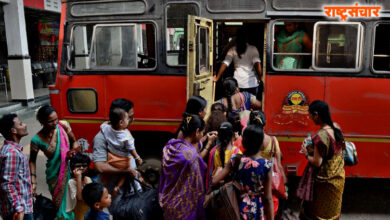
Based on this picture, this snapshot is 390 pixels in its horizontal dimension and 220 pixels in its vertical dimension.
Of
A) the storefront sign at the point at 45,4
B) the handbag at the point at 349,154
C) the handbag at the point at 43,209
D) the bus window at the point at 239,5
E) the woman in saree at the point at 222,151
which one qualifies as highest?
the storefront sign at the point at 45,4

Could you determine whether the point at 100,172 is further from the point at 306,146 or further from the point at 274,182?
the point at 306,146

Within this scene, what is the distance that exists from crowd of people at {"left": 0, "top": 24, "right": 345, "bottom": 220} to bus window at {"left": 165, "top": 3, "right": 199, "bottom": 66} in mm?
1274

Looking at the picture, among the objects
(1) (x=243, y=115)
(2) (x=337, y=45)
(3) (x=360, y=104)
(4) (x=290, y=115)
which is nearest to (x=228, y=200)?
(1) (x=243, y=115)

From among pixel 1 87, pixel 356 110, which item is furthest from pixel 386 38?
pixel 1 87

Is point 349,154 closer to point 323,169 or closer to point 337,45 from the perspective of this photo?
point 323,169

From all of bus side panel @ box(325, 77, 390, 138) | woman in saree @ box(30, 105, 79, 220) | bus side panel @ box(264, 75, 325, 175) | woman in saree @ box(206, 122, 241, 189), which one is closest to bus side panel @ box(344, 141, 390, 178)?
bus side panel @ box(325, 77, 390, 138)

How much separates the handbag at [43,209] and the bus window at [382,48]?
4.30 m

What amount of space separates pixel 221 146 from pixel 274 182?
58 cm

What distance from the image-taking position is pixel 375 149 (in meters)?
4.71

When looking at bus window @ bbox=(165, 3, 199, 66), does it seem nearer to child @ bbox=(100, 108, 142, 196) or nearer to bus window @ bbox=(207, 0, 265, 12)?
bus window @ bbox=(207, 0, 265, 12)

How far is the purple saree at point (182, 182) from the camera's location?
111 inches


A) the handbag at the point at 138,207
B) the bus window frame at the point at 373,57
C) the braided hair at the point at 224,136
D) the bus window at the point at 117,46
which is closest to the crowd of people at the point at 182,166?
the braided hair at the point at 224,136

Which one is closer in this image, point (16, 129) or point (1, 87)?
point (16, 129)

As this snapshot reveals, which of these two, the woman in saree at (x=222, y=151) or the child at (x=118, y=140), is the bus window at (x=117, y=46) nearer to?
the child at (x=118, y=140)
